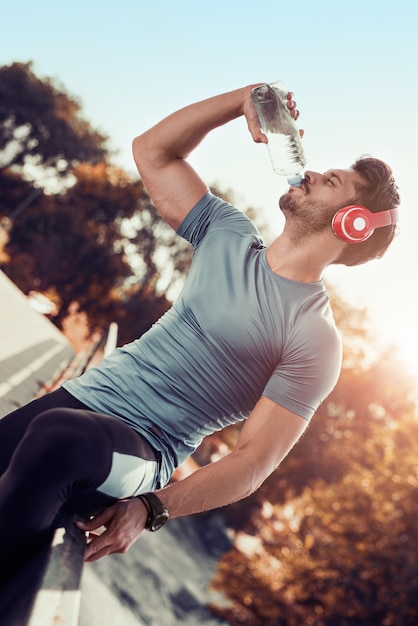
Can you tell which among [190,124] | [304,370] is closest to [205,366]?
[304,370]

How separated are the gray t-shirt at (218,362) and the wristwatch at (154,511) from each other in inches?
9.0

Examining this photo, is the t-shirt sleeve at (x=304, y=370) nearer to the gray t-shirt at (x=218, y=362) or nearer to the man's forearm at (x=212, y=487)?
the gray t-shirt at (x=218, y=362)

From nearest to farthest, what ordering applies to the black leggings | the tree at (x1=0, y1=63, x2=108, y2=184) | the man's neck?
1. the black leggings
2. the man's neck
3. the tree at (x1=0, y1=63, x2=108, y2=184)

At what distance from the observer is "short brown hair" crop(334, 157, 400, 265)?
8.52ft

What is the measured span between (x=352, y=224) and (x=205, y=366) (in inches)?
33.4

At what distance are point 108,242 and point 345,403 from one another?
16.9 metres

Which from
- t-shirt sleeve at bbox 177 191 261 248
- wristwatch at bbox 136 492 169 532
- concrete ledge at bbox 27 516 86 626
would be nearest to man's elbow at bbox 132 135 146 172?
t-shirt sleeve at bbox 177 191 261 248

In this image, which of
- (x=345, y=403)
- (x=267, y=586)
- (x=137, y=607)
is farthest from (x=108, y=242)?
(x=267, y=586)

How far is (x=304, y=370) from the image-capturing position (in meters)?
2.25

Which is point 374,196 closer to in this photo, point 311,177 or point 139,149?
point 311,177

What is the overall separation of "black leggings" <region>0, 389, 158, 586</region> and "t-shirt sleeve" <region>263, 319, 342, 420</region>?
2.01 ft

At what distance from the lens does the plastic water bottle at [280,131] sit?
2502 millimetres

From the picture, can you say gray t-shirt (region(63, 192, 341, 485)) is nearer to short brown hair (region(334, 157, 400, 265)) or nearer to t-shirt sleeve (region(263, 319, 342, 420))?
t-shirt sleeve (region(263, 319, 342, 420))

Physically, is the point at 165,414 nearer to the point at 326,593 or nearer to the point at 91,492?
the point at 91,492
